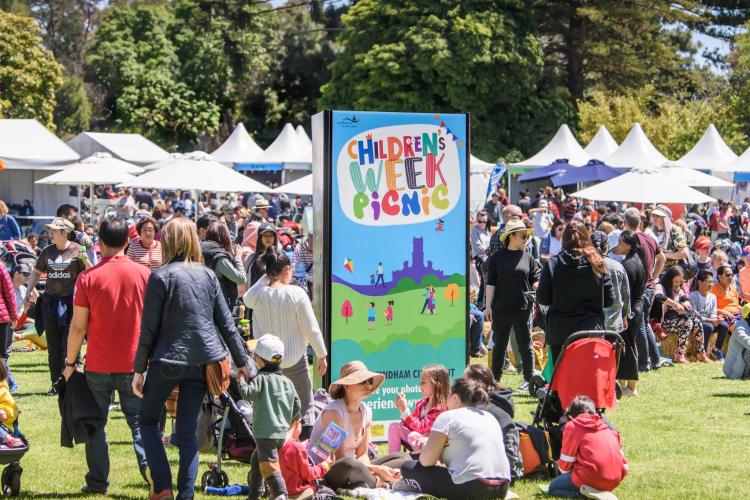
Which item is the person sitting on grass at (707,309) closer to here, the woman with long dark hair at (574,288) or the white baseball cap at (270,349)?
the woman with long dark hair at (574,288)

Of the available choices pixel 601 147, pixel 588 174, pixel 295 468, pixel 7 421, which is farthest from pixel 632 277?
pixel 601 147

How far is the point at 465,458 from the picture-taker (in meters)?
6.75

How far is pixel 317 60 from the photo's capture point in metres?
57.7

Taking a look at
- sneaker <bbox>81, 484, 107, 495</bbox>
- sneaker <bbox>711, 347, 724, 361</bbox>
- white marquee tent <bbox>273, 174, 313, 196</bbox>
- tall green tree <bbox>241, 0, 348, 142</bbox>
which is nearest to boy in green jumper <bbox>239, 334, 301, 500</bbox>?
sneaker <bbox>81, 484, 107, 495</bbox>

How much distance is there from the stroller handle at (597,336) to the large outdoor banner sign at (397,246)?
3.14 ft

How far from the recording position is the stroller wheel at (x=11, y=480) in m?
6.89

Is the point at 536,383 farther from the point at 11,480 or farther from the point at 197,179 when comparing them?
the point at 197,179

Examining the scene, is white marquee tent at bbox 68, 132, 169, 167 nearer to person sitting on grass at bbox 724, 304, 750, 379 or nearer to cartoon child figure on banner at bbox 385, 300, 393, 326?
person sitting on grass at bbox 724, 304, 750, 379

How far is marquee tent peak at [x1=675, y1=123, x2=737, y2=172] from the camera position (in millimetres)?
29297

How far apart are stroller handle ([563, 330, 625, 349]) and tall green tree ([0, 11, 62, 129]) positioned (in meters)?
42.0

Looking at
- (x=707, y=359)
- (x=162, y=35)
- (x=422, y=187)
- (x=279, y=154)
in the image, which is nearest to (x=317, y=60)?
(x=162, y=35)

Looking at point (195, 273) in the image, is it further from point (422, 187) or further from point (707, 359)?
point (707, 359)

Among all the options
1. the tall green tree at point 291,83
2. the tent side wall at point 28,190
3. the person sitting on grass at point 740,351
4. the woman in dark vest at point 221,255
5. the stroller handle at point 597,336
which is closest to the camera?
the stroller handle at point 597,336

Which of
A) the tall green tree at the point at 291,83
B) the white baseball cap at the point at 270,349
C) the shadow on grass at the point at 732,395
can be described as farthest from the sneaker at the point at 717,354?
the tall green tree at the point at 291,83
